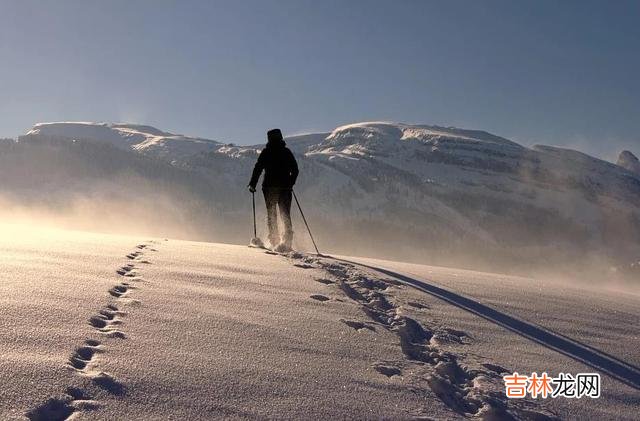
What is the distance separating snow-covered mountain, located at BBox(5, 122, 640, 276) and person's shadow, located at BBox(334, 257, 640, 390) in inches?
2656

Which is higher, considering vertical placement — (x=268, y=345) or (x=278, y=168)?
(x=278, y=168)

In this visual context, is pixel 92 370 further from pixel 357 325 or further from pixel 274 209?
pixel 274 209

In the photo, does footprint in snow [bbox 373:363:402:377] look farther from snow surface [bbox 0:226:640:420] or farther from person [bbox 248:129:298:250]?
person [bbox 248:129:298:250]

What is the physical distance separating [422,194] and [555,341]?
112610 mm

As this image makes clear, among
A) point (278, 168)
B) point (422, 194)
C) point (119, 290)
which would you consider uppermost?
point (422, 194)

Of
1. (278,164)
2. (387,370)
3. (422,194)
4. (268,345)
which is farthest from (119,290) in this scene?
(422,194)

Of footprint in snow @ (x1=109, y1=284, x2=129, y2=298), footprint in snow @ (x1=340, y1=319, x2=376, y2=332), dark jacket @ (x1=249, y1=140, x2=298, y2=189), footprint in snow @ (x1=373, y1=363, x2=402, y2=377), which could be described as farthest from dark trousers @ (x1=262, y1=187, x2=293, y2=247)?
footprint in snow @ (x1=373, y1=363, x2=402, y2=377)

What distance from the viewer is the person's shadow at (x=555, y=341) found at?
4.21m

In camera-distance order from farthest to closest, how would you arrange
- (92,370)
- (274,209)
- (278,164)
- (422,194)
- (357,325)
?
1. (422,194)
2. (274,209)
3. (278,164)
4. (357,325)
5. (92,370)

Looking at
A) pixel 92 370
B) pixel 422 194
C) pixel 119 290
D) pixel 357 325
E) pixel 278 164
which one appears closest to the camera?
pixel 92 370

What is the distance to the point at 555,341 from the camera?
16.0 ft

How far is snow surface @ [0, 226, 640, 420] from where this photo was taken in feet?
8.89

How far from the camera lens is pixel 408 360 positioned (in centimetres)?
389

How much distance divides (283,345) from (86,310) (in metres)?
1.46
